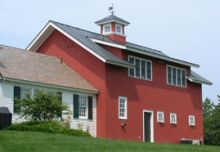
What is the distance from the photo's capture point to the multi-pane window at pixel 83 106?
3269cm

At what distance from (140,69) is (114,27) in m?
3.63

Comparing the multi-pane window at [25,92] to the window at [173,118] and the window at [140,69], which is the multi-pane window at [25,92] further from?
the window at [173,118]

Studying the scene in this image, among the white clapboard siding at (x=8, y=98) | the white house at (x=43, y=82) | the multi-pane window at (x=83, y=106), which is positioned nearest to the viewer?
the white clapboard siding at (x=8, y=98)

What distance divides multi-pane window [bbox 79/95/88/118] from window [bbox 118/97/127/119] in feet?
8.55

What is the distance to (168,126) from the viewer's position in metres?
38.8

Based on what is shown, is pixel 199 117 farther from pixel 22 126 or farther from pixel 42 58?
pixel 22 126

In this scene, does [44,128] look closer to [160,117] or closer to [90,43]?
[90,43]

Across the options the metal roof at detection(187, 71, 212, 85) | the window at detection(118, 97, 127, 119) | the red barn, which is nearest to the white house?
the red barn

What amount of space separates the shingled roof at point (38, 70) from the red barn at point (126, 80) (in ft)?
3.16

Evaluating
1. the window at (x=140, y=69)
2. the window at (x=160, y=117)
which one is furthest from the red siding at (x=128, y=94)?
the window at (x=140, y=69)

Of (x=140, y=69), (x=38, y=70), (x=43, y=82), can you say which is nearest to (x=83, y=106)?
(x=38, y=70)

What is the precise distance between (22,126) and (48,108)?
2510mm

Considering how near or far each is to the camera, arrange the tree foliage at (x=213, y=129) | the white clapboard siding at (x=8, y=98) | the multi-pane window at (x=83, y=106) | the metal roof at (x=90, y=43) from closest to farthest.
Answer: the white clapboard siding at (x=8, y=98)
the multi-pane window at (x=83, y=106)
the metal roof at (x=90, y=43)
the tree foliage at (x=213, y=129)

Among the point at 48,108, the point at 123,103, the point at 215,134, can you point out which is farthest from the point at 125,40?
the point at 215,134
